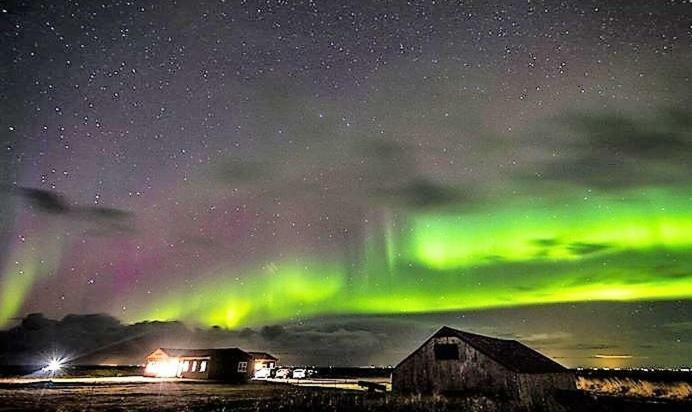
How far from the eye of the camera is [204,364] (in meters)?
76.5

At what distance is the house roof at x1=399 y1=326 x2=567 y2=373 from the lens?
37.9 metres

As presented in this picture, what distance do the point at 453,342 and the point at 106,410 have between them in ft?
90.2

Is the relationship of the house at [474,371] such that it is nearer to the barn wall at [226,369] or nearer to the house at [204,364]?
the barn wall at [226,369]

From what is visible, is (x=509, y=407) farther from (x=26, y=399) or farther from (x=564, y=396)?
(x=26, y=399)

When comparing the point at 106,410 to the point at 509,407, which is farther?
the point at 509,407

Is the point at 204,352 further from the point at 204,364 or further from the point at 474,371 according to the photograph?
the point at 474,371

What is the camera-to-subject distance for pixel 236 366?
249 ft

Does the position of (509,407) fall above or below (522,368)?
below

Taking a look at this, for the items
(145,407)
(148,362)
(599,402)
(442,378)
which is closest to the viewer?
(145,407)

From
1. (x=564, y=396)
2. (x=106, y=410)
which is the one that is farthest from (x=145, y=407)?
(x=564, y=396)

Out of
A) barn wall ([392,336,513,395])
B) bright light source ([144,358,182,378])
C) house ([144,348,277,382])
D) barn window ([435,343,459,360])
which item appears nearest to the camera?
barn wall ([392,336,513,395])

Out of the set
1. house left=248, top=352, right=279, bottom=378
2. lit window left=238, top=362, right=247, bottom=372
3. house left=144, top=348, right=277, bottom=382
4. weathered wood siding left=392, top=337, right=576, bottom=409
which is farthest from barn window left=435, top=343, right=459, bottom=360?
house left=248, top=352, right=279, bottom=378

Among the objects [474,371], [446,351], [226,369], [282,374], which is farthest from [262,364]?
[474,371]

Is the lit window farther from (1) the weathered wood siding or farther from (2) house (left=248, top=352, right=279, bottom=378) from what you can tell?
(1) the weathered wood siding
